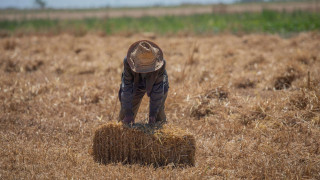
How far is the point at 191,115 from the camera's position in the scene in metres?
7.13

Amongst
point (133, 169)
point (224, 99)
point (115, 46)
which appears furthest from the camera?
point (115, 46)

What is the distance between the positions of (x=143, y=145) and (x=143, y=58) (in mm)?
1213

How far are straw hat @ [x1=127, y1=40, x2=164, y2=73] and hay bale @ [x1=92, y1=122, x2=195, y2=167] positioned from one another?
0.84 meters

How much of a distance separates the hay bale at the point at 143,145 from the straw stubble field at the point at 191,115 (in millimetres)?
193

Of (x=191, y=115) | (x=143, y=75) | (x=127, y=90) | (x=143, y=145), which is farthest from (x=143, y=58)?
(x=191, y=115)

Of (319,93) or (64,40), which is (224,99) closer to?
(319,93)

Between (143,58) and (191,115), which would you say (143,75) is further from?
(191,115)

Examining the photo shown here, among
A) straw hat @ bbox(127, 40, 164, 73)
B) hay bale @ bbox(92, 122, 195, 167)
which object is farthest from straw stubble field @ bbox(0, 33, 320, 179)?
straw hat @ bbox(127, 40, 164, 73)

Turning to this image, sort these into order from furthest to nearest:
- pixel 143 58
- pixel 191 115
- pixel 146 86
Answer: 1. pixel 191 115
2. pixel 146 86
3. pixel 143 58

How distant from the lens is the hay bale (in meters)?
4.92

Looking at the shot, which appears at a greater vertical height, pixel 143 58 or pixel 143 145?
pixel 143 58

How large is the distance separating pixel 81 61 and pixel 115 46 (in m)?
3.38

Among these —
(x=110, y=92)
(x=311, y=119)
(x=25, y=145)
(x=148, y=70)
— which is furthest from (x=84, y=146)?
(x=311, y=119)

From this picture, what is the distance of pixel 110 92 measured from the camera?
8.70m
